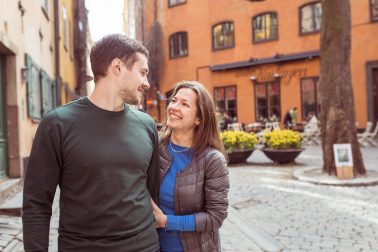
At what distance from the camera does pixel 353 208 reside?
22.8ft

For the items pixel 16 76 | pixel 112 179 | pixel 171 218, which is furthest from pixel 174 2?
pixel 112 179

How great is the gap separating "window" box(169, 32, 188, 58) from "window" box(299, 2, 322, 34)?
7844 millimetres

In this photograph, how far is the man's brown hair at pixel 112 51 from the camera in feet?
6.59

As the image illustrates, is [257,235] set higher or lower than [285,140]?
lower

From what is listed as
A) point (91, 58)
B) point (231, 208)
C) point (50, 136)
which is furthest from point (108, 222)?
point (231, 208)

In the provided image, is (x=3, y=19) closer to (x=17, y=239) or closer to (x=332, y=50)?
(x=17, y=239)

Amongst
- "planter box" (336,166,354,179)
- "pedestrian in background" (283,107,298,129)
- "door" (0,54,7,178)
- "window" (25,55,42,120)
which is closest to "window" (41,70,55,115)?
"window" (25,55,42,120)

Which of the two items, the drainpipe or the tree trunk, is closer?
the tree trunk

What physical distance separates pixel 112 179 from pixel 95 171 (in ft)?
0.26

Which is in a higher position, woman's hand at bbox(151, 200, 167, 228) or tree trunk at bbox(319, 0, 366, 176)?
tree trunk at bbox(319, 0, 366, 176)

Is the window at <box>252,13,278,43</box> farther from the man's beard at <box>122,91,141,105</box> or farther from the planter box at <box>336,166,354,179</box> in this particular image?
the man's beard at <box>122,91,141,105</box>

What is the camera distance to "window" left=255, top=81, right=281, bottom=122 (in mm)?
25109

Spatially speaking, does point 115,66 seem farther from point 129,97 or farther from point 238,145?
point 238,145

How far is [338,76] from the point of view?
9.56 meters
